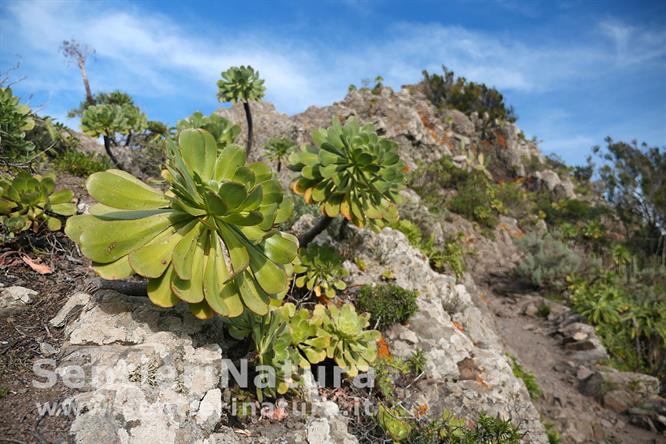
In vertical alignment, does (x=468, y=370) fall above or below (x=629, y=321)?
above

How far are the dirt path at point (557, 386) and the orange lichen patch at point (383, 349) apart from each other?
11.8ft

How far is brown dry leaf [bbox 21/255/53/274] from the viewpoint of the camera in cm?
258

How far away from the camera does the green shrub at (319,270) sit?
3621mm

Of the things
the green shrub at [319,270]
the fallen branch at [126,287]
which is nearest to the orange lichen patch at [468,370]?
the green shrub at [319,270]

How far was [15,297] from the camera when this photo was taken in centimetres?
228

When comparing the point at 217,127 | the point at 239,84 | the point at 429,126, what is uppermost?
the point at 429,126

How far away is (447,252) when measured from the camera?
7996 millimetres

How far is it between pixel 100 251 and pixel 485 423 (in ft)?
9.54

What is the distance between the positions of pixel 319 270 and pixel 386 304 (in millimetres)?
797

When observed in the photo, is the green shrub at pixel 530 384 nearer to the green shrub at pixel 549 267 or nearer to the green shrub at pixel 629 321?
the green shrub at pixel 629 321

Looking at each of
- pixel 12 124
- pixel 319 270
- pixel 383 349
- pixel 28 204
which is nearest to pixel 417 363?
pixel 383 349

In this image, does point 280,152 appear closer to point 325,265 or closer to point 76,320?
point 325,265

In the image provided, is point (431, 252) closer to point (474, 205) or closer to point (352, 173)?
point (352, 173)

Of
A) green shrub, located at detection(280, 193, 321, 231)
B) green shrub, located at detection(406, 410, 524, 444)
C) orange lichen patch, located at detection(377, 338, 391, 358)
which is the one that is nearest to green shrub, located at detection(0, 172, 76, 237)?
green shrub, located at detection(280, 193, 321, 231)
